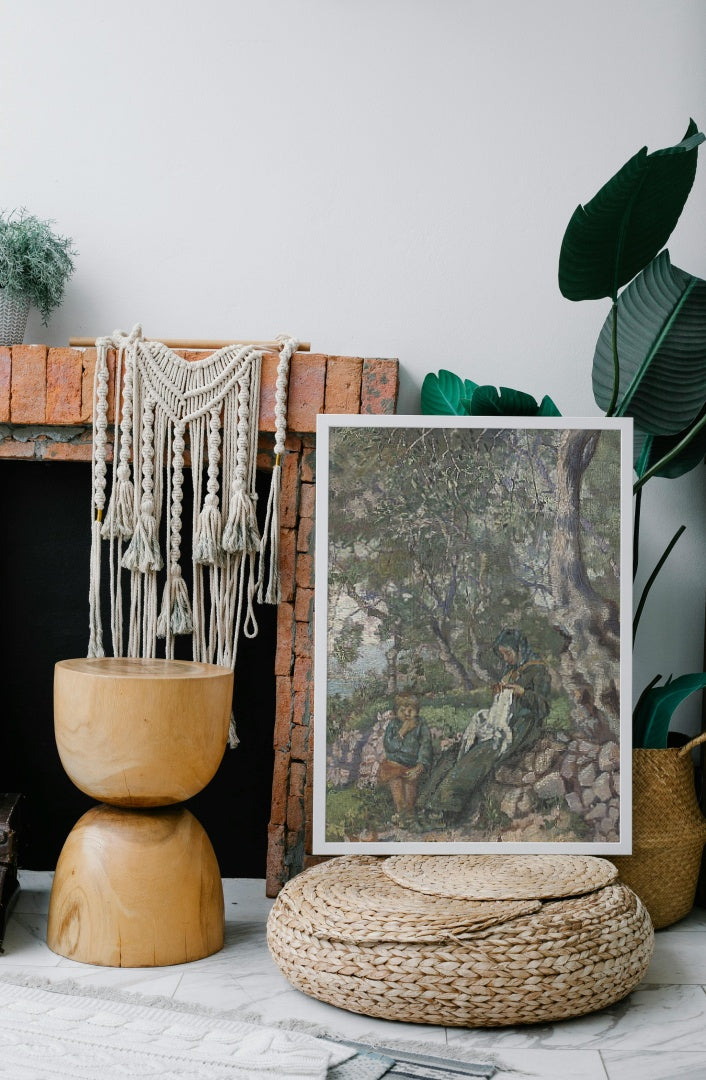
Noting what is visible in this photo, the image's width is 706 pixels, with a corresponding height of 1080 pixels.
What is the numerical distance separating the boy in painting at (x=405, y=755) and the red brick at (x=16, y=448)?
1.03m

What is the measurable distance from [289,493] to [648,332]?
2.86ft

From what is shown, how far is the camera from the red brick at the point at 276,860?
2.20m

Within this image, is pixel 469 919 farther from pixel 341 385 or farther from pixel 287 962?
pixel 341 385

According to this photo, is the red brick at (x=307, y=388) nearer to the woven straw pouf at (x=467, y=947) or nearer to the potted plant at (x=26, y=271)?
the potted plant at (x=26, y=271)

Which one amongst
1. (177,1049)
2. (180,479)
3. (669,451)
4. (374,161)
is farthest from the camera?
(374,161)

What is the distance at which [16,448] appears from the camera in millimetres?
2242

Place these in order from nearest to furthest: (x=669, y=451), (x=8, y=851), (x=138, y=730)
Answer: (x=138, y=730)
(x=8, y=851)
(x=669, y=451)

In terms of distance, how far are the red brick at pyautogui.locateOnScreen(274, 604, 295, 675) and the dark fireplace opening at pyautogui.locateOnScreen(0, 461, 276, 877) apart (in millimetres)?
164

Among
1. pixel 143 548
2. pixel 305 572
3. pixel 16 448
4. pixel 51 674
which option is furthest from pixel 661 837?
pixel 16 448

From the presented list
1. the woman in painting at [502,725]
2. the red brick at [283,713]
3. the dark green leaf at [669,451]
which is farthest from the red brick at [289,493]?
the dark green leaf at [669,451]

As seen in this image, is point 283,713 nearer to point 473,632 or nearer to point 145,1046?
point 473,632

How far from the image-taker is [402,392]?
239 centimetres

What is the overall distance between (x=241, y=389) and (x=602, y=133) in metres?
A: 1.12

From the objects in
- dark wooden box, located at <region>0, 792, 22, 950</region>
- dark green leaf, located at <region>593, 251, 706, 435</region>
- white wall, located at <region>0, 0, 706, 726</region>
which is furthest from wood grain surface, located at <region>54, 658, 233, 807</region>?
dark green leaf, located at <region>593, 251, 706, 435</region>
